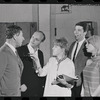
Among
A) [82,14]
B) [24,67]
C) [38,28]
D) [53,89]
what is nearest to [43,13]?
[38,28]

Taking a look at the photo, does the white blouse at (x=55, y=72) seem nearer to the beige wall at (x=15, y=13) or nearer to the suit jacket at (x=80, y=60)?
the suit jacket at (x=80, y=60)

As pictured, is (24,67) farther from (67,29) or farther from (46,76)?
(67,29)

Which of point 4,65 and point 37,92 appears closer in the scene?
point 4,65

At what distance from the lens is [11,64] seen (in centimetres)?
231

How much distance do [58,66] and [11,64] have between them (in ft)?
1.27

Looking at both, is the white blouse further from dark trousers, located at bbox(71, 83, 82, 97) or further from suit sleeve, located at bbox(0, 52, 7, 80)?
A: suit sleeve, located at bbox(0, 52, 7, 80)

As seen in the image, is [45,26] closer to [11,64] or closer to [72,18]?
[72,18]

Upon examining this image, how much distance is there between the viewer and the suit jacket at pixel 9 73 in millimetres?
2291

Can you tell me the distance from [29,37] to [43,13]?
0.23 meters

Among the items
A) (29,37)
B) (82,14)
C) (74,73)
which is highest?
(82,14)

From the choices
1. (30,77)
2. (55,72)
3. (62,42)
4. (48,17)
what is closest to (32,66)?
(30,77)

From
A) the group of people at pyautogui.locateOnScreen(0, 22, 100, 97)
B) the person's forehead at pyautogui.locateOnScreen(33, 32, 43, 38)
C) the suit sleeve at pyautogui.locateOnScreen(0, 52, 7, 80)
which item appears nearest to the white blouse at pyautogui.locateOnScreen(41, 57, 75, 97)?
the group of people at pyautogui.locateOnScreen(0, 22, 100, 97)

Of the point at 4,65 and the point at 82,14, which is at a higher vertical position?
the point at 82,14

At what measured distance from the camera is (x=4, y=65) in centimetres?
231
